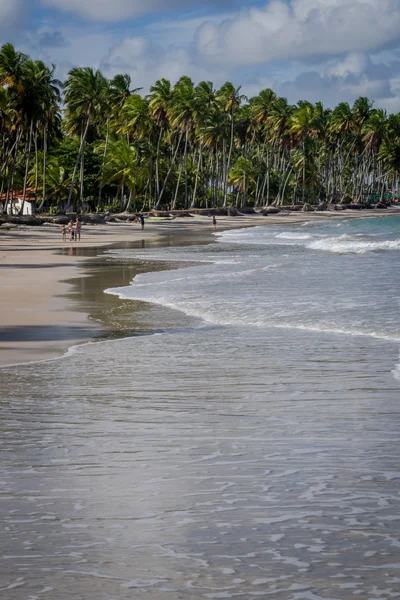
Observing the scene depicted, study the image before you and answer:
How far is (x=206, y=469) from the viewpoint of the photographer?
6.11m

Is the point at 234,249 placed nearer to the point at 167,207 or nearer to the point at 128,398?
the point at 128,398

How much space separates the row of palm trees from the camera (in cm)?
7425

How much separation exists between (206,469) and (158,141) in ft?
295

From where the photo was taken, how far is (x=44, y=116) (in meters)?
71.8

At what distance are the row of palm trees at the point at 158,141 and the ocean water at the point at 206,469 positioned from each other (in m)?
50.7

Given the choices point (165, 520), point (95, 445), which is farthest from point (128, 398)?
point (165, 520)

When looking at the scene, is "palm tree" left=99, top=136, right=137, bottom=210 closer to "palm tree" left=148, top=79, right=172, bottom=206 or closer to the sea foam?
"palm tree" left=148, top=79, right=172, bottom=206

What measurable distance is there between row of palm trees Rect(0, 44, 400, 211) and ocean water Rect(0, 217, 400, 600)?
166ft

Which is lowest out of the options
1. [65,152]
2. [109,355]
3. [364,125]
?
[109,355]

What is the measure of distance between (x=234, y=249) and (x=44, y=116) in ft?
120

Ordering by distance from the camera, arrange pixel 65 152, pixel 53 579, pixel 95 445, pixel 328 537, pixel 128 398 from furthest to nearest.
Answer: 1. pixel 65 152
2. pixel 128 398
3. pixel 95 445
4. pixel 328 537
5. pixel 53 579

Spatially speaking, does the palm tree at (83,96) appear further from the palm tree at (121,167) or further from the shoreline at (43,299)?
the shoreline at (43,299)

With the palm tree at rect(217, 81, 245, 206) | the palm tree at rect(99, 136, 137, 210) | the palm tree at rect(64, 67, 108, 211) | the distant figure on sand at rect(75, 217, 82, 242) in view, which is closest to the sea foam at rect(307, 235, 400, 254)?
the distant figure on sand at rect(75, 217, 82, 242)

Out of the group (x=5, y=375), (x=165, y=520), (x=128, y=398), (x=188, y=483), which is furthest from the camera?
(x=5, y=375)
